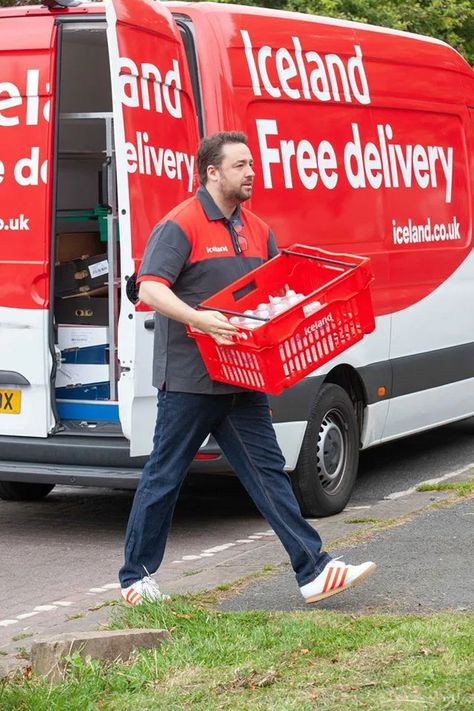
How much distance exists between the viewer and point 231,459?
639cm

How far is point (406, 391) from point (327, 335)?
11.5ft

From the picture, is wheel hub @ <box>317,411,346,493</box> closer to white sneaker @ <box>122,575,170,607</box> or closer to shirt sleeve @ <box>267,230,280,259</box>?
shirt sleeve @ <box>267,230,280,259</box>

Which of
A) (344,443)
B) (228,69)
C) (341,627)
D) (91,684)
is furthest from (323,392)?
(91,684)

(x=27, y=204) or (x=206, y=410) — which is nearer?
(x=206, y=410)

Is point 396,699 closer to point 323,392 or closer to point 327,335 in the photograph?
point 327,335

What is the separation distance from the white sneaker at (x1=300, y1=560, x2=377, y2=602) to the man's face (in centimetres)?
156

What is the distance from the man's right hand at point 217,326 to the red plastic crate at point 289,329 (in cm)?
4

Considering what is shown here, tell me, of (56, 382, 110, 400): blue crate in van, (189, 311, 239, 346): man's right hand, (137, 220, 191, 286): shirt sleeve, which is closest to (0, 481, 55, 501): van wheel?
(56, 382, 110, 400): blue crate in van

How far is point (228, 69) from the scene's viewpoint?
806 centimetres

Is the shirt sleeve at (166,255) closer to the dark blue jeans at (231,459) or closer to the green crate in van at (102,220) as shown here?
the dark blue jeans at (231,459)

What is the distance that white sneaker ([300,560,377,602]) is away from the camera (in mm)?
6207

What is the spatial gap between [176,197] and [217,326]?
6.68 feet

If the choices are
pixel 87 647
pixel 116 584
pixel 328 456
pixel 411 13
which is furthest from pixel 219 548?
pixel 411 13

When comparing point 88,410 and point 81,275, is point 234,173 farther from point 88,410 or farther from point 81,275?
point 81,275
